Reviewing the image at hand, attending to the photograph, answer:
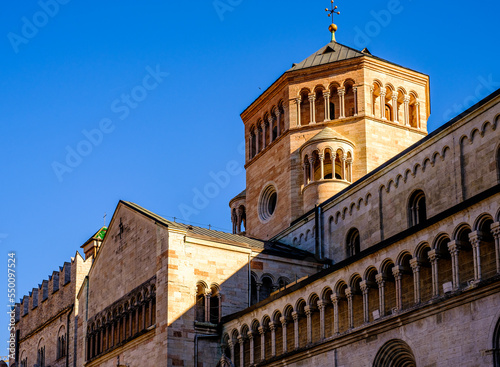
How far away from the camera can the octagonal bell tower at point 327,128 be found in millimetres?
45219

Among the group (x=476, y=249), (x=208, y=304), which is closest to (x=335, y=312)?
(x=476, y=249)

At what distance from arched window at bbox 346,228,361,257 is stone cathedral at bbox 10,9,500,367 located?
3.9 inches

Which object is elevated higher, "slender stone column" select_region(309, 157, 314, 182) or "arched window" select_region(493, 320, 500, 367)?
"slender stone column" select_region(309, 157, 314, 182)

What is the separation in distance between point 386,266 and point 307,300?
4.66 metres

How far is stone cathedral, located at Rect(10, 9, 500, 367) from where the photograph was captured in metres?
26.9

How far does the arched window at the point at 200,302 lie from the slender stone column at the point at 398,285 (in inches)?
447

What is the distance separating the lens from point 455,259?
86.4ft

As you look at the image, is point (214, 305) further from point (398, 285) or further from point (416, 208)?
point (398, 285)

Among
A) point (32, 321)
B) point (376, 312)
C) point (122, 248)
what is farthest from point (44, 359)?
point (376, 312)

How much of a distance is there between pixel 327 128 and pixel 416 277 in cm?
1931

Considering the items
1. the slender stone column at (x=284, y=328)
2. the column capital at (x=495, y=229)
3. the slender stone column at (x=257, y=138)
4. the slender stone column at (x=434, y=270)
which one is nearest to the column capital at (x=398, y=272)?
the slender stone column at (x=434, y=270)

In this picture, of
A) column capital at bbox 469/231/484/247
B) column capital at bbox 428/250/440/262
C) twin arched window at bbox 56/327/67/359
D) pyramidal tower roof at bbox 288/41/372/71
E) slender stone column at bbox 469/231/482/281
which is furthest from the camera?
twin arched window at bbox 56/327/67/359

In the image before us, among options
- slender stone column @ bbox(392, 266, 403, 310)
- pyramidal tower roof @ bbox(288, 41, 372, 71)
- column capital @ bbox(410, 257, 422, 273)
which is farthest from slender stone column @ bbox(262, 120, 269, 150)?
column capital @ bbox(410, 257, 422, 273)

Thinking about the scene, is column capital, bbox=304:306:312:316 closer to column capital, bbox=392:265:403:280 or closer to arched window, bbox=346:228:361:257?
column capital, bbox=392:265:403:280
